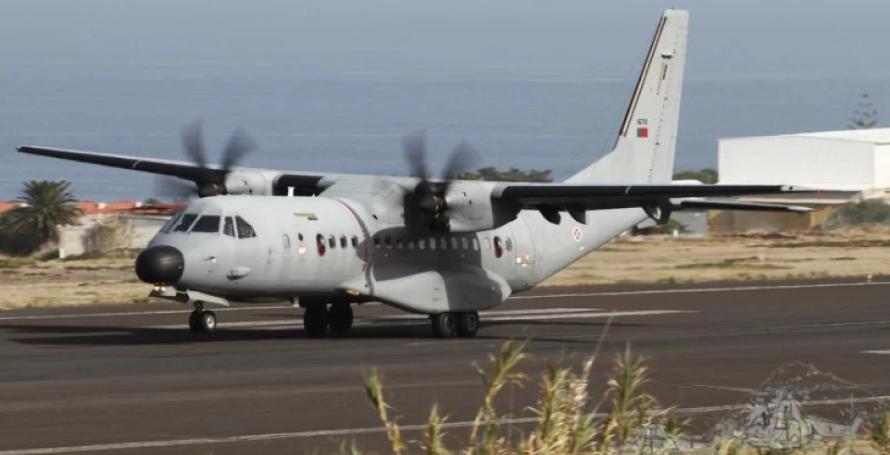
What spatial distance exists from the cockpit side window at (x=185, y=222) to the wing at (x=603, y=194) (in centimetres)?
516

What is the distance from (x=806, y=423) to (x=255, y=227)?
522 inches

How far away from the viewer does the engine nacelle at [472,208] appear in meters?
26.7

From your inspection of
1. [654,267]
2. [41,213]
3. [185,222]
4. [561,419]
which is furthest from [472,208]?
[41,213]

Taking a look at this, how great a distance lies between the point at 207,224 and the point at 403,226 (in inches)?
152

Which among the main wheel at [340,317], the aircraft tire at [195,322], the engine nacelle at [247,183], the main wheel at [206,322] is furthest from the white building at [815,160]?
the aircraft tire at [195,322]

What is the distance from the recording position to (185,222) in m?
24.4

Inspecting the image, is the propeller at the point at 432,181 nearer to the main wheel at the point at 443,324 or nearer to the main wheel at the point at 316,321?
the main wheel at the point at 443,324

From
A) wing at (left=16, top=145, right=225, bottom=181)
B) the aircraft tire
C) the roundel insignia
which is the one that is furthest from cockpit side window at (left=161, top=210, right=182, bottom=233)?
the roundel insignia

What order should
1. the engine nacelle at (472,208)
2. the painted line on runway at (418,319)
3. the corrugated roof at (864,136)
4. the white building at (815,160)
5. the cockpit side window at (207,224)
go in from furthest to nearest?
the corrugated roof at (864,136)
the white building at (815,160)
the painted line on runway at (418,319)
the engine nacelle at (472,208)
the cockpit side window at (207,224)

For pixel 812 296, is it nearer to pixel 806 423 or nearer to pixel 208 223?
pixel 208 223

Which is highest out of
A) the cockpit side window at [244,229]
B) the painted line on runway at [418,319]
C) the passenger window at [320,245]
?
the cockpit side window at [244,229]

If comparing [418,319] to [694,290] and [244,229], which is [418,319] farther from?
[694,290]

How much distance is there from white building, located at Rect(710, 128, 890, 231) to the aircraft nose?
60243mm

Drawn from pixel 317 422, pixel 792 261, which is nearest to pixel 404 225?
pixel 317 422
